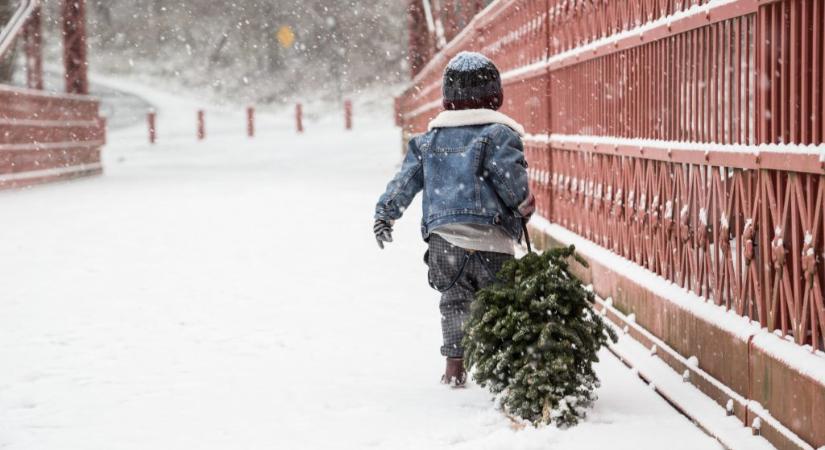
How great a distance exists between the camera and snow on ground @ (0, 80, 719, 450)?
14.6ft

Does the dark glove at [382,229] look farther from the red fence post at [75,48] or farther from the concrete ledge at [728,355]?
the red fence post at [75,48]

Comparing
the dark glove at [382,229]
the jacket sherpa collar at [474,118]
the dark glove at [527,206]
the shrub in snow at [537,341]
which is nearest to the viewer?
the shrub in snow at [537,341]

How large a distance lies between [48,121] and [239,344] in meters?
15.9

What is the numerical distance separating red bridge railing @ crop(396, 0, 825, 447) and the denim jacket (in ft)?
2.26

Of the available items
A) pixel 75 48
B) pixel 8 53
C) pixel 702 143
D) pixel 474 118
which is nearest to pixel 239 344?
pixel 474 118

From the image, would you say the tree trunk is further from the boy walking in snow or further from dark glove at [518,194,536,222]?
dark glove at [518,194,536,222]

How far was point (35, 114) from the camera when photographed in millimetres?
20281

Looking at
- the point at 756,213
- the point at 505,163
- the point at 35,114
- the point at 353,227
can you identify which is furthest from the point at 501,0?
the point at 35,114

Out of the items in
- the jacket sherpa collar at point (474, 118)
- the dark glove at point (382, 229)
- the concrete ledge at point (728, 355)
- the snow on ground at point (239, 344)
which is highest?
the jacket sherpa collar at point (474, 118)

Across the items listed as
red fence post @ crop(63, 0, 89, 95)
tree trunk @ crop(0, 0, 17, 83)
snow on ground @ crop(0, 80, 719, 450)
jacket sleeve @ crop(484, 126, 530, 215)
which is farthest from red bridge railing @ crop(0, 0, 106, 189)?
jacket sleeve @ crop(484, 126, 530, 215)

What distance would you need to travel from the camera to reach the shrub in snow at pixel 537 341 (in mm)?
4332

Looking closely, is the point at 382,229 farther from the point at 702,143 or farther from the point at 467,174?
the point at 702,143

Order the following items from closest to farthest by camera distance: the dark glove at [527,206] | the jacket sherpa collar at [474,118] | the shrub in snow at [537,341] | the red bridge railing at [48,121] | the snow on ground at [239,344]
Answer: the shrub in snow at [537,341] → the snow on ground at [239,344] → the dark glove at [527,206] → the jacket sherpa collar at [474,118] → the red bridge railing at [48,121]

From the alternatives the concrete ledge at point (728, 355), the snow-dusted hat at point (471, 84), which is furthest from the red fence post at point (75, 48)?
the snow-dusted hat at point (471, 84)
